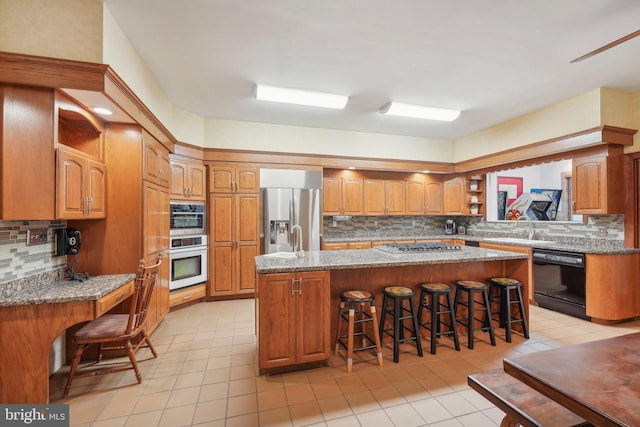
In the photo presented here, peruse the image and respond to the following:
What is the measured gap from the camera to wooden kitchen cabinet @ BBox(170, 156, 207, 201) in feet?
13.1

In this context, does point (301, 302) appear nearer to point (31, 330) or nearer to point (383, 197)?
point (31, 330)

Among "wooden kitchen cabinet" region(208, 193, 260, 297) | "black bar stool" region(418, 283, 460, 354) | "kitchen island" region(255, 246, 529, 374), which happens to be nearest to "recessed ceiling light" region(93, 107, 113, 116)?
"kitchen island" region(255, 246, 529, 374)

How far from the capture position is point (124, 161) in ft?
8.99

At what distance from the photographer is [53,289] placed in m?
2.14

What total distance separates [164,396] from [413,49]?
3495 mm

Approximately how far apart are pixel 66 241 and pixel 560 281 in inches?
217

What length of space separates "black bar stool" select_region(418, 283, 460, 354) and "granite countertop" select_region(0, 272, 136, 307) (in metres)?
2.67

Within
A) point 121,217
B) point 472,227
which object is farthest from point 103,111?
point 472,227

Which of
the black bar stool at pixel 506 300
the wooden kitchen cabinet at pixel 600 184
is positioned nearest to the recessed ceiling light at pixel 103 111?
the black bar stool at pixel 506 300

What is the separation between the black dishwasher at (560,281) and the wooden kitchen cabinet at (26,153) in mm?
5335

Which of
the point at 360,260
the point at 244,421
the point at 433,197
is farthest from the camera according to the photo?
the point at 433,197

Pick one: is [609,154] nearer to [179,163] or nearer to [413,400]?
[413,400]

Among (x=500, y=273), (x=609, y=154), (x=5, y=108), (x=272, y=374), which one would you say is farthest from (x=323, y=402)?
(x=609, y=154)

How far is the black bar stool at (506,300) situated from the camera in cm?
288
